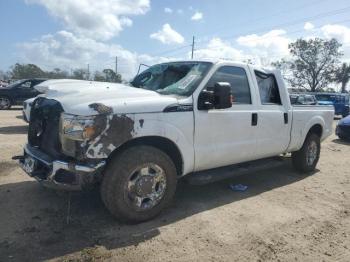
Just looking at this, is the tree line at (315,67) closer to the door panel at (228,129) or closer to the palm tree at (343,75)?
the palm tree at (343,75)

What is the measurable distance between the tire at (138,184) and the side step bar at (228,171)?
0.47 m

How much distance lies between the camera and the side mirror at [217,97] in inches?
178

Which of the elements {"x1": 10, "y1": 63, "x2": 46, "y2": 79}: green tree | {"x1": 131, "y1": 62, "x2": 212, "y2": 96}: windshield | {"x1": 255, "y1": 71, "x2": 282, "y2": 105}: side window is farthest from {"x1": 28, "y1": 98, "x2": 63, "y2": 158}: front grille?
{"x1": 10, "y1": 63, "x2": 46, "y2": 79}: green tree

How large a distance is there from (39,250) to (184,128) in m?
2.04

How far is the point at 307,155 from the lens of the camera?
709cm

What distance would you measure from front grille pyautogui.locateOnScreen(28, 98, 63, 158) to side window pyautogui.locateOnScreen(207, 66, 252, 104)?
2.09 m

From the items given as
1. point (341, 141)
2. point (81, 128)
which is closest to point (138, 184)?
point (81, 128)

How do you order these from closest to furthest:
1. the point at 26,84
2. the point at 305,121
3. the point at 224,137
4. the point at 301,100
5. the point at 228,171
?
the point at 224,137, the point at 228,171, the point at 305,121, the point at 301,100, the point at 26,84

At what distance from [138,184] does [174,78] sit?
166cm

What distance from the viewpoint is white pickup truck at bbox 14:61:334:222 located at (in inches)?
152

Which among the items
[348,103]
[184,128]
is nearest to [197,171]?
[184,128]

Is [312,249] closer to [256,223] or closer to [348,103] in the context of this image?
[256,223]

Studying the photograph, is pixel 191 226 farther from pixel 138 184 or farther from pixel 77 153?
pixel 77 153

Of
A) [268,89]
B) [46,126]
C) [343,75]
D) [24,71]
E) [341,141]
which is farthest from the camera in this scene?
[24,71]
